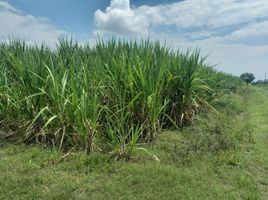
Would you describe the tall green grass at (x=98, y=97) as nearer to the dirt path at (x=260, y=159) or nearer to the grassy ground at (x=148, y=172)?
the grassy ground at (x=148, y=172)

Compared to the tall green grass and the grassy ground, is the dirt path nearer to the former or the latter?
the grassy ground

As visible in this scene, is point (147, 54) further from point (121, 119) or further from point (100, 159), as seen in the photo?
point (100, 159)

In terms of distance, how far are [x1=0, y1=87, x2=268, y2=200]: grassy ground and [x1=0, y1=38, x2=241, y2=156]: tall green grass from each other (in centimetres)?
32

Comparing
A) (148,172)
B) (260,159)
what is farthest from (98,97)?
(260,159)

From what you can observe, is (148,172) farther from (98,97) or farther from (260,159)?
(260,159)

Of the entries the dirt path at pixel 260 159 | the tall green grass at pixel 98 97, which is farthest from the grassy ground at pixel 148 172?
the tall green grass at pixel 98 97

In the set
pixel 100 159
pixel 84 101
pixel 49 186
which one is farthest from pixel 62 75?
pixel 49 186

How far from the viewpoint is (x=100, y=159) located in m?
4.54

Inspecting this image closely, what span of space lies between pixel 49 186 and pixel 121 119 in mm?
1525

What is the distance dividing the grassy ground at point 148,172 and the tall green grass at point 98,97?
32 centimetres

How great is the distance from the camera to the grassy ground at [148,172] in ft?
12.4

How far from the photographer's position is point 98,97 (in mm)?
5508

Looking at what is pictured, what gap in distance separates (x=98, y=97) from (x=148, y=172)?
1749 millimetres

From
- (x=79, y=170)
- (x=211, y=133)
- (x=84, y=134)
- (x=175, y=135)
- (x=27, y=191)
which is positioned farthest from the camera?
(x=211, y=133)
